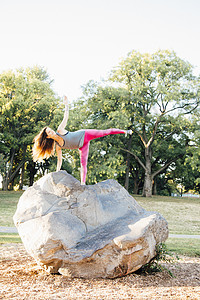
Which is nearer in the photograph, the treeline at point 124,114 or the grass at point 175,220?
the grass at point 175,220

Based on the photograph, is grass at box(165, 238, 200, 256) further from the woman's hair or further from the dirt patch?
the woman's hair

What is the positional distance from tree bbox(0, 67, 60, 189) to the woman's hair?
20371 mm

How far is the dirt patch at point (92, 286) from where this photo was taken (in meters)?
5.15

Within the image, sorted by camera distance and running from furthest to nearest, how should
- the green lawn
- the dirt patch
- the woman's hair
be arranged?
the green lawn
the woman's hair
the dirt patch

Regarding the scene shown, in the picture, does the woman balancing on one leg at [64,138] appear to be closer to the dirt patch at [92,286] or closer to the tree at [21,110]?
the dirt patch at [92,286]

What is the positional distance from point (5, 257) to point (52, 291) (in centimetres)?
299

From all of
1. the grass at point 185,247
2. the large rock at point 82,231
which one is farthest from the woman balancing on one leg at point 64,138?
the grass at point 185,247

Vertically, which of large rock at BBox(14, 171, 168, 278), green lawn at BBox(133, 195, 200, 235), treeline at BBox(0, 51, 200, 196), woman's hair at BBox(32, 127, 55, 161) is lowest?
green lawn at BBox(133, 195, 200, 235)

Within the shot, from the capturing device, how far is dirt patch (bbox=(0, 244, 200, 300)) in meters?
5.15

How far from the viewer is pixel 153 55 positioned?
29.0 m

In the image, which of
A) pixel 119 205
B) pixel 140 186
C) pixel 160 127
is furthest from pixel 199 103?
pixel 119 205

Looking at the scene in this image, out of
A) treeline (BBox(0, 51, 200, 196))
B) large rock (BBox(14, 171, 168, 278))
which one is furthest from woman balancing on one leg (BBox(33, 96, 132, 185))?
treeline (BBox(0, 51, 200, 196))

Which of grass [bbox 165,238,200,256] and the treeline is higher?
the treeline

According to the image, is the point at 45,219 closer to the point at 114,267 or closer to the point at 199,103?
the point at 114,267
